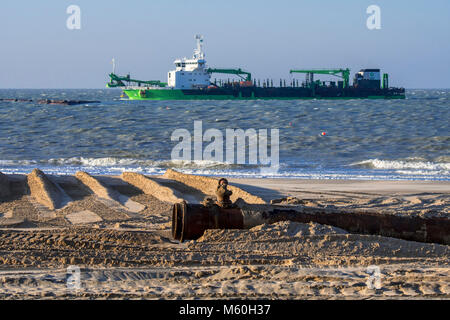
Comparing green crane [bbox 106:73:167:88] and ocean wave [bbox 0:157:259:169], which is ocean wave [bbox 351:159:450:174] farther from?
green crane [bbox 106:73:167:88]

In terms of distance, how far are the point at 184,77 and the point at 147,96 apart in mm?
5185

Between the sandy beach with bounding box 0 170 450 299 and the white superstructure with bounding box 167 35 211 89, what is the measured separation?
218 ft

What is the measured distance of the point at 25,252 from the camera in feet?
16.9

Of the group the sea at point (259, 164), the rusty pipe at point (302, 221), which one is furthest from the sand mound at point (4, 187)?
the sea at point (259, 164)

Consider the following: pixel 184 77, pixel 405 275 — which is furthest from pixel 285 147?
pixel 184 77

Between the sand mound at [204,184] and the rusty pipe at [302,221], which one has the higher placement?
the rusty pipe at [302,221]

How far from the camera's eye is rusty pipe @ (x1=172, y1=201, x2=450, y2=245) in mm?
5465

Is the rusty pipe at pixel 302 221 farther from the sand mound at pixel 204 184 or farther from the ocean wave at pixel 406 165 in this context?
the ocean wave at pixel 406 165

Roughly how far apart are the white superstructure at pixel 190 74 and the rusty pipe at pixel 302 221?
224 ft

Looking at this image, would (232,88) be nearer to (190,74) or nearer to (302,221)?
(190,74)

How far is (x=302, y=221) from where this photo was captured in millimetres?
5621

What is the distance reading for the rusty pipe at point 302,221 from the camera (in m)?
5.46
